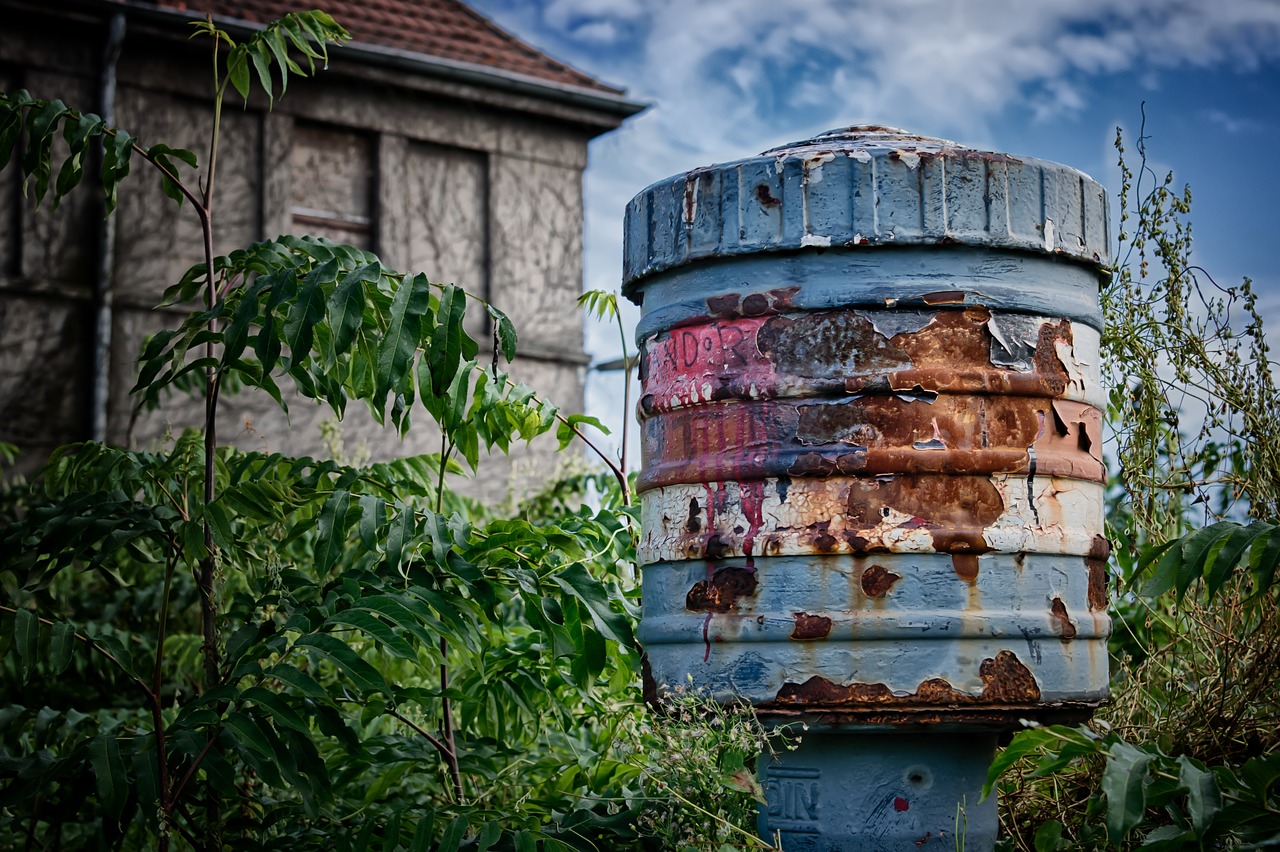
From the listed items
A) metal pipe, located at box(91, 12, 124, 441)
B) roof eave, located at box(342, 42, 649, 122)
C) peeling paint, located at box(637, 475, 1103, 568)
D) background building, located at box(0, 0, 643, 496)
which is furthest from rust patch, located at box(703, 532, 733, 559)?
roof eave, located at box(342, 42, 649, 122)

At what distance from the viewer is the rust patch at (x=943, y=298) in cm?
256

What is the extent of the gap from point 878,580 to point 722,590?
0.32 meters

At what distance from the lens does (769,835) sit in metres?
2.64

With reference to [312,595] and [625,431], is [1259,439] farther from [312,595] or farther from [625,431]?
[312,595]

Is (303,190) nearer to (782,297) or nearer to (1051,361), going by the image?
(782,297)

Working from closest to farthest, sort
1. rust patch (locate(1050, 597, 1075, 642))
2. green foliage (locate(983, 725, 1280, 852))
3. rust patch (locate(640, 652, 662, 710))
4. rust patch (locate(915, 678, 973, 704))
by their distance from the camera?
green foliage (locate(983, 725, 1280, 852)) → rust patch (locate(915, 678, 973, 704)) → rust patch (locate(1050, 597, 1075, 642)) → rust patch (locate(640, 652, 662, 710))

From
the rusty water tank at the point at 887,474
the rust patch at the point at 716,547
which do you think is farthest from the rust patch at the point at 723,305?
the rust patch at the point at 716,547

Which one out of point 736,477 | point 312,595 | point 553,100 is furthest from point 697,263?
point 553,100

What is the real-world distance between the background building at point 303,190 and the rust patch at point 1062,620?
19.8 feet

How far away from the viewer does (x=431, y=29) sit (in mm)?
11031

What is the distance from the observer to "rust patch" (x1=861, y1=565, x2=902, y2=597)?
8.11ft

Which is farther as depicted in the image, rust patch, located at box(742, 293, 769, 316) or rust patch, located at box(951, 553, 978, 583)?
rust patch, located at box(742, 293, 769, 316)

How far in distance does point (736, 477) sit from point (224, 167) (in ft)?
27.3

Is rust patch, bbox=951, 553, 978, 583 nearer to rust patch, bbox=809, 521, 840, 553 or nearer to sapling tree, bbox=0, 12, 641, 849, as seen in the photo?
rust patch, bbox=809, 521, 840, 553
